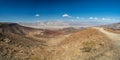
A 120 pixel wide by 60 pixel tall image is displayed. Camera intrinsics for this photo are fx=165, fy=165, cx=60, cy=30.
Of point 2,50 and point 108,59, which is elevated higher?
point 2,50

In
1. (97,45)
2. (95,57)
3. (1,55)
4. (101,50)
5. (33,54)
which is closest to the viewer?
(1,55)

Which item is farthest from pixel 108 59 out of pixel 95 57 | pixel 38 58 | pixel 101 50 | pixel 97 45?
pixel 38 58

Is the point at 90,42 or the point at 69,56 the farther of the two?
the point at 90,42

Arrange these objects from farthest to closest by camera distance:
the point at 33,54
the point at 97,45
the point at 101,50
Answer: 1. the point at 97,45
2. the point at 101,50
3. the point at 33,54

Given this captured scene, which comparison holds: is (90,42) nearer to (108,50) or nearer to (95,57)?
(108,50)

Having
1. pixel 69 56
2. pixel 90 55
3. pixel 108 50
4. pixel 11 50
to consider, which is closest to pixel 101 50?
pixel 108 50

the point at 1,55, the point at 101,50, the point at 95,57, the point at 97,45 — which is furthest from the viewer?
the point at 97,45

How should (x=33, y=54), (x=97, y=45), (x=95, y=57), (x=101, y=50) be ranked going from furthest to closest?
(x=97, y=45) < (x=101, y=50) < (x=33, y=54) < (x=95, y=57)

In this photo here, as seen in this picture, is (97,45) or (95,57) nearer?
(95,57)

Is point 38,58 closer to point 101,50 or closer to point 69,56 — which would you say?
point 69,56
